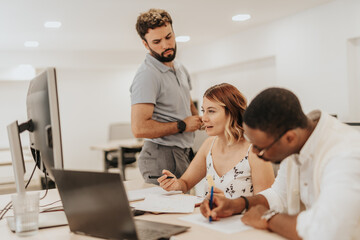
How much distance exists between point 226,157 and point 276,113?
2.55ft

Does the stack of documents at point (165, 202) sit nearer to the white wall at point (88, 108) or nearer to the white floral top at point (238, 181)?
the white floral top at point (238, 181)

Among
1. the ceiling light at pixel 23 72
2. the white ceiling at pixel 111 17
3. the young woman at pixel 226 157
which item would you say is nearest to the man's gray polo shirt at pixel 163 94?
the young woman at pixel 226 157

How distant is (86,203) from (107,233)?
0.12 meters

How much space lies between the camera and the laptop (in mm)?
1068

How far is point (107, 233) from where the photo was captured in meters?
1.15

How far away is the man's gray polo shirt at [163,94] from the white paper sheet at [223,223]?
834 millimetres

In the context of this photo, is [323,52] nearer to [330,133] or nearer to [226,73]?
[226,73]

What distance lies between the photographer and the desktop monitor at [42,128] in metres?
1.31

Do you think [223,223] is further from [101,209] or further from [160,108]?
[160,108]

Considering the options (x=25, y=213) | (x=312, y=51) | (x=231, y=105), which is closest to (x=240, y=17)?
(x=312, y=51)

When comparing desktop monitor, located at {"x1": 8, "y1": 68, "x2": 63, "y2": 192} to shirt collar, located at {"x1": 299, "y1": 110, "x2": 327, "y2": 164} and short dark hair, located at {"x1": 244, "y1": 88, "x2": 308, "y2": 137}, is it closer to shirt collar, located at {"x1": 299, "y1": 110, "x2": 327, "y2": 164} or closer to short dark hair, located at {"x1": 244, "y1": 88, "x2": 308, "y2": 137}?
short dark hair, located at {"x1": 244, "y1": 88, "x2": 308, "y2": 137}

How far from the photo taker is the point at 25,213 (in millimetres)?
1263

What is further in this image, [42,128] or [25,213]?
[42,128]

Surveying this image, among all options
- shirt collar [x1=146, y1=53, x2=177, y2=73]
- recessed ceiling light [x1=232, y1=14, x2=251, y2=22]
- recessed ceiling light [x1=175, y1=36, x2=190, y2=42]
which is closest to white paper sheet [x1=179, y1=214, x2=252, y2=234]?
shirt collar [x1=146, y1=53, x2=177, y2=73]
